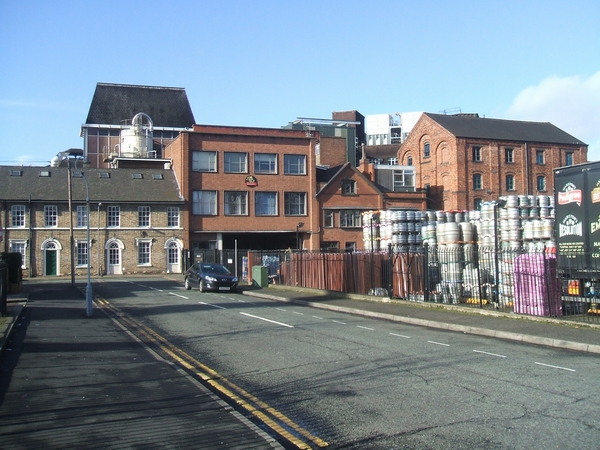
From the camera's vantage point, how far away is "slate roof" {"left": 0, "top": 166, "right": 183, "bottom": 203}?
152 ft

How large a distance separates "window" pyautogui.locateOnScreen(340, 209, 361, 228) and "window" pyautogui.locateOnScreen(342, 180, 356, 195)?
1.65 m

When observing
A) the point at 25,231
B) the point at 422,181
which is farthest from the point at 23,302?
the point at 422,181

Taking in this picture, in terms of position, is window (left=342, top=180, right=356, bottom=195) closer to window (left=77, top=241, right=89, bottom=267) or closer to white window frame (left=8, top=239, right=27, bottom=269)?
window (left=77, top=241, right=89, bottom=267)

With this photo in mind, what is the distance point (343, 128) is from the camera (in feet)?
263

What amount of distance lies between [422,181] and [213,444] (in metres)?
58.7

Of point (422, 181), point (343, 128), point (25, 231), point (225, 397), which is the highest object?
point (343, 128)

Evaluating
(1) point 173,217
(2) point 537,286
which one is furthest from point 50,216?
(2) point 537,286

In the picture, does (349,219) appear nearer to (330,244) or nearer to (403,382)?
(330,244)

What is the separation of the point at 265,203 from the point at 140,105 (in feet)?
95.3

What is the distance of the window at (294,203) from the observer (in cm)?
5422

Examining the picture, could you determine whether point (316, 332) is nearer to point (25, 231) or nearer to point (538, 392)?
point (538, 392)

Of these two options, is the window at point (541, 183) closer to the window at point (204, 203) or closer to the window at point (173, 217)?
the window at point (204, 203)

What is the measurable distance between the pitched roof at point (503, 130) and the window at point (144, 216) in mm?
29541

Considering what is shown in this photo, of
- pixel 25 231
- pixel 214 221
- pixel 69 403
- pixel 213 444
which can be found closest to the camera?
pixel 213 444
